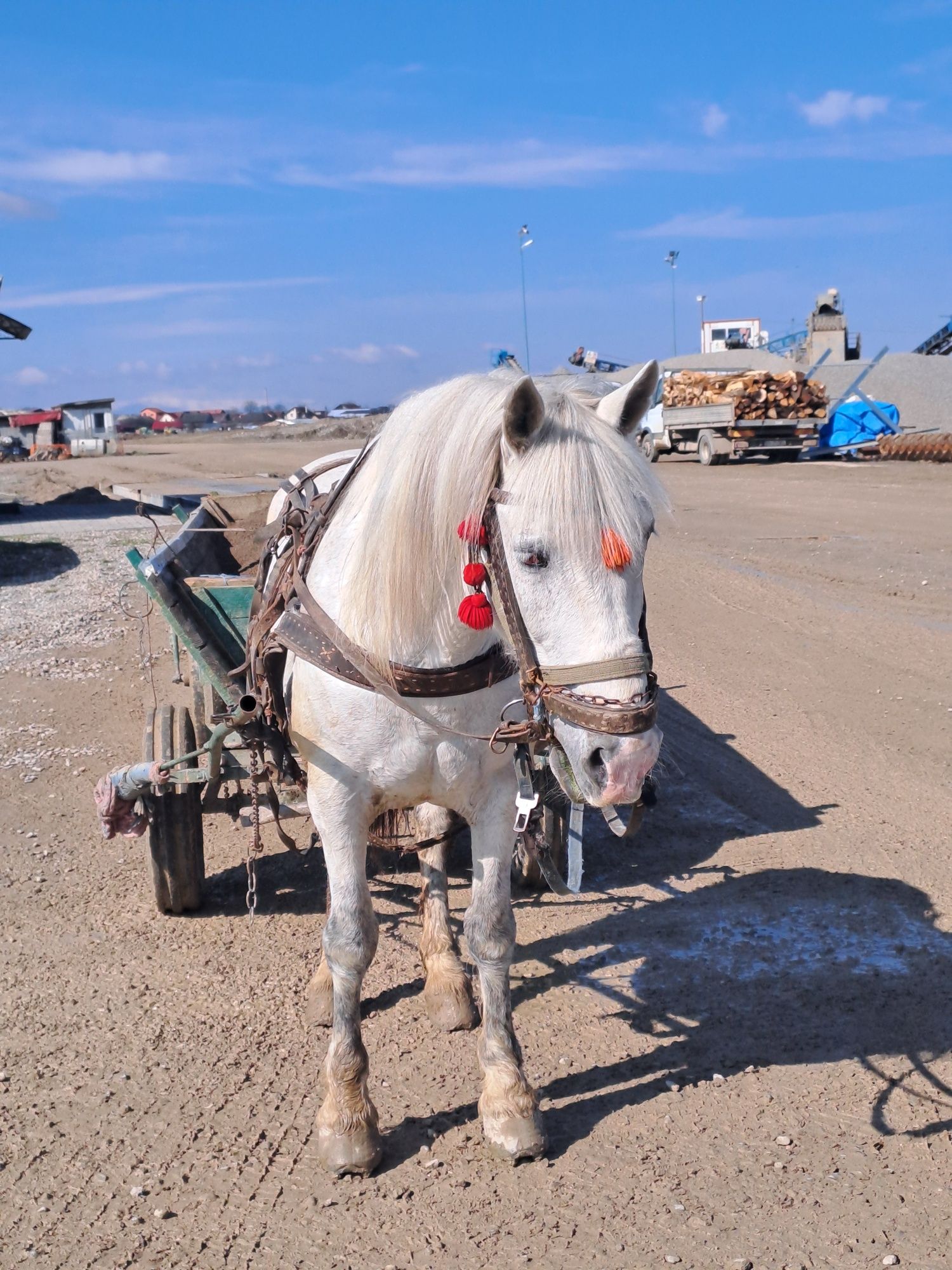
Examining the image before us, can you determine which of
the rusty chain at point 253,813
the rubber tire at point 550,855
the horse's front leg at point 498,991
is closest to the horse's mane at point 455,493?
the horse's front leg at point 498,991

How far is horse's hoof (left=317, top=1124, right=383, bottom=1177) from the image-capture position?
3000 mm

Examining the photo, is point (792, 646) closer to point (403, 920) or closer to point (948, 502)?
point (403, 920)

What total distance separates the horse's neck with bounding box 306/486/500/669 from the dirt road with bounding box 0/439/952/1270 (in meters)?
1.51

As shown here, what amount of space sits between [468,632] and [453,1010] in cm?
173

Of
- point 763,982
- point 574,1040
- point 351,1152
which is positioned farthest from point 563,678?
A: point 763,982

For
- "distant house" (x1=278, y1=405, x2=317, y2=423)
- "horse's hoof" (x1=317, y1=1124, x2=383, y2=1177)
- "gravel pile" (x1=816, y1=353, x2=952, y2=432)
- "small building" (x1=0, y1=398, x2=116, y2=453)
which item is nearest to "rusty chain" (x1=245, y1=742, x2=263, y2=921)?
"horse's hoof" (x1=317, y1=1124, x2=383, y2=1177)

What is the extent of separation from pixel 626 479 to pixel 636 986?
7.75ft

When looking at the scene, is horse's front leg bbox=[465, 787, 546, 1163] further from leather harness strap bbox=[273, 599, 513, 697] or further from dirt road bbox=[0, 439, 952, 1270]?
leather harness strap bbox=[273, 599, 513, 697]

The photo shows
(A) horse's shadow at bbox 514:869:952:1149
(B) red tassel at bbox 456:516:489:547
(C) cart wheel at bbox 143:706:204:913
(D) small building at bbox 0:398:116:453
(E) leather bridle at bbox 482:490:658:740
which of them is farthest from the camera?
(D) small building at bbox 0:398:116:453

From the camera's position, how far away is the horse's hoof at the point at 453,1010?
12.4 ft

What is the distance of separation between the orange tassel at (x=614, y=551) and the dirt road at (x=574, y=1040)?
1.77m

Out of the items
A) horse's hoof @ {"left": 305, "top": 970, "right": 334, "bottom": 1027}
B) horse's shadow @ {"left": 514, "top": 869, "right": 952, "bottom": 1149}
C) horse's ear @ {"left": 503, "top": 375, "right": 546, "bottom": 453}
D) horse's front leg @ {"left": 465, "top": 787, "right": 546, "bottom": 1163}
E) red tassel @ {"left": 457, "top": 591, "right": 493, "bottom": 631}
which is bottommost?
horse's shadow @ {"left": 514, "top": 869, "right": 952, "bottom": 1149}

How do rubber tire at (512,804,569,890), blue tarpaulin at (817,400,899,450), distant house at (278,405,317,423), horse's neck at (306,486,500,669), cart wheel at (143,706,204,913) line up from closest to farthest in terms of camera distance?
horse's neck at (306,486,500,669) < cart wheel at (143,706,204,913) < rubber tire at (512,804,569,890) < blue tarpaulin at (817,400,899,450) < distant house at (278,405,317,423)

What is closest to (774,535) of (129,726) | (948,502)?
(948,502)
